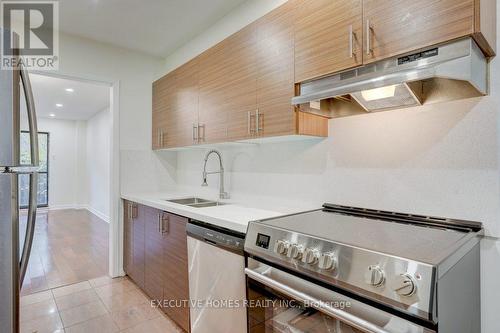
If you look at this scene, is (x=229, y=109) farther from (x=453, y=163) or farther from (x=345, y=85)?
(x=453, y=163)

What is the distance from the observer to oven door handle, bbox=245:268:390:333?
881 mm

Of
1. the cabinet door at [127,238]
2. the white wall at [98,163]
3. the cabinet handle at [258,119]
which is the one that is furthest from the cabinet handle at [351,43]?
the white wall at [98,163]

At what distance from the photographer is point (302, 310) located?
1101mm

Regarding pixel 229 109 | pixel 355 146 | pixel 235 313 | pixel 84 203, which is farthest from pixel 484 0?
pixel 84 203

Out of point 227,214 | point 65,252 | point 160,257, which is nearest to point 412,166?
point 227,214

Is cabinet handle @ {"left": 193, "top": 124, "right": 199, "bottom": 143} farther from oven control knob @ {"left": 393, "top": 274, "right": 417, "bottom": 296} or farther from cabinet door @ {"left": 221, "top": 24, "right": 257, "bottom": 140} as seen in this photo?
oven control knob @ {"left": 393, "top": 274, "right": 417, "bottom": 296}

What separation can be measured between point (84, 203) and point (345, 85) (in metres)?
7.92

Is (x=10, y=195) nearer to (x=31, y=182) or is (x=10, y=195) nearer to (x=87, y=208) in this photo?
(x=31, y=182)

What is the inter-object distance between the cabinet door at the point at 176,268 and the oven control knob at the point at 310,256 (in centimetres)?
106

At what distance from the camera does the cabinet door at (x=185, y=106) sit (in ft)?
8.02

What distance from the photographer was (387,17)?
1188 millimetres

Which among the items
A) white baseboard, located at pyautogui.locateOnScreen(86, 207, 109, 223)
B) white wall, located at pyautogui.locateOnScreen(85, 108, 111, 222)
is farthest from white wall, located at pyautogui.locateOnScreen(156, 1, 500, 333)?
white baseboard, located at pyautogui.locateOnScreen(86, 207, 109, 223)

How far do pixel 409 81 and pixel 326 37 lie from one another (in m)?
0.54

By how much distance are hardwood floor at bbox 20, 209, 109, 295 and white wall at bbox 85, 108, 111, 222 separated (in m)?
0.48
